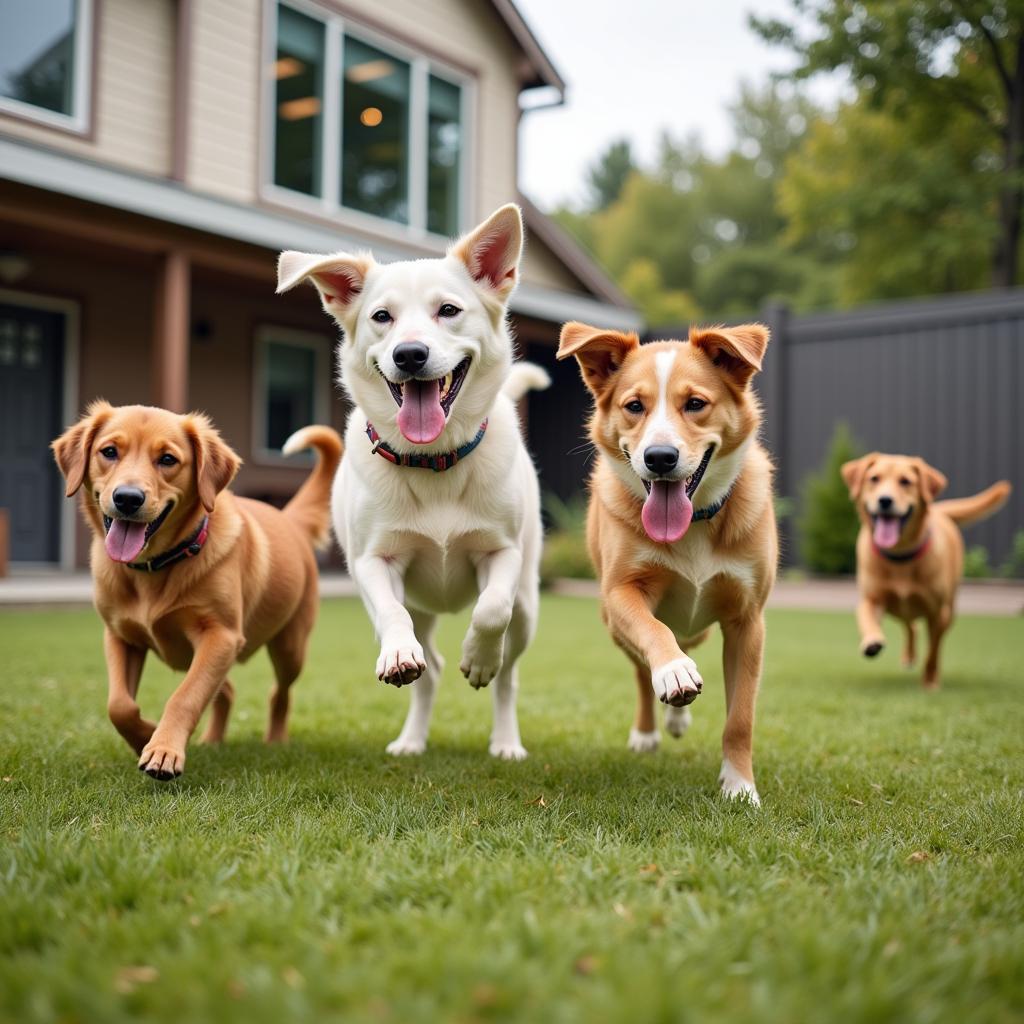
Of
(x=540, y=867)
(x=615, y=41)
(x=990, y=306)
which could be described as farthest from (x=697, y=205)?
(x=540, y=867)

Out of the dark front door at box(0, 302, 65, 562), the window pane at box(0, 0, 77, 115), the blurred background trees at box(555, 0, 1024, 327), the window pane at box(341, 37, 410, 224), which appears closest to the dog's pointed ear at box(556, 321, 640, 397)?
the window pane at box(0, 0, 77, 115)

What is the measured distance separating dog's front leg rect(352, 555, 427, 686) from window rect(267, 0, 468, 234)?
396 inches

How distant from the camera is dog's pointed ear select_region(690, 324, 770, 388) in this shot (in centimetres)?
352

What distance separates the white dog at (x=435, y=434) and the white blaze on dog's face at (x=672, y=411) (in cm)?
39

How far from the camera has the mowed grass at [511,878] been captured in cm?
172

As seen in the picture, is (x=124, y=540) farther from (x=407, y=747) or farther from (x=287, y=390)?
(x=287, y=390)

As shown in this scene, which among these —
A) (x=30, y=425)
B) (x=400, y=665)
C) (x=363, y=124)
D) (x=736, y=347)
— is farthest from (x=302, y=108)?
(x=400, y=665)

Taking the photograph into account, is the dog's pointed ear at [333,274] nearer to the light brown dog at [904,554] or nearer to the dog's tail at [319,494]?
the dog's tail at [319,494]

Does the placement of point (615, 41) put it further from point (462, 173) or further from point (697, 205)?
point (462, 173)

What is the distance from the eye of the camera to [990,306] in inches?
575

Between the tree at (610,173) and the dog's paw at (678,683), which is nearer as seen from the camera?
the dog's paw at (678,683)

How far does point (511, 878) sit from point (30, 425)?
1148 centimetres

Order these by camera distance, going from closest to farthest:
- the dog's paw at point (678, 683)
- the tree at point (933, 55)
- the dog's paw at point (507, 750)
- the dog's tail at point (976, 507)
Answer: the dog's paw at point (678, 683) → the dog's paw at point (507, 750) → the dog's tail at point (976, 507) → the tree at point (933, 55)

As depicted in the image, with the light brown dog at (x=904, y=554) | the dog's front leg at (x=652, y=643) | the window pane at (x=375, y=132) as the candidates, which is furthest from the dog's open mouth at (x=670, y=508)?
the window pane at (x=375, y=132)
